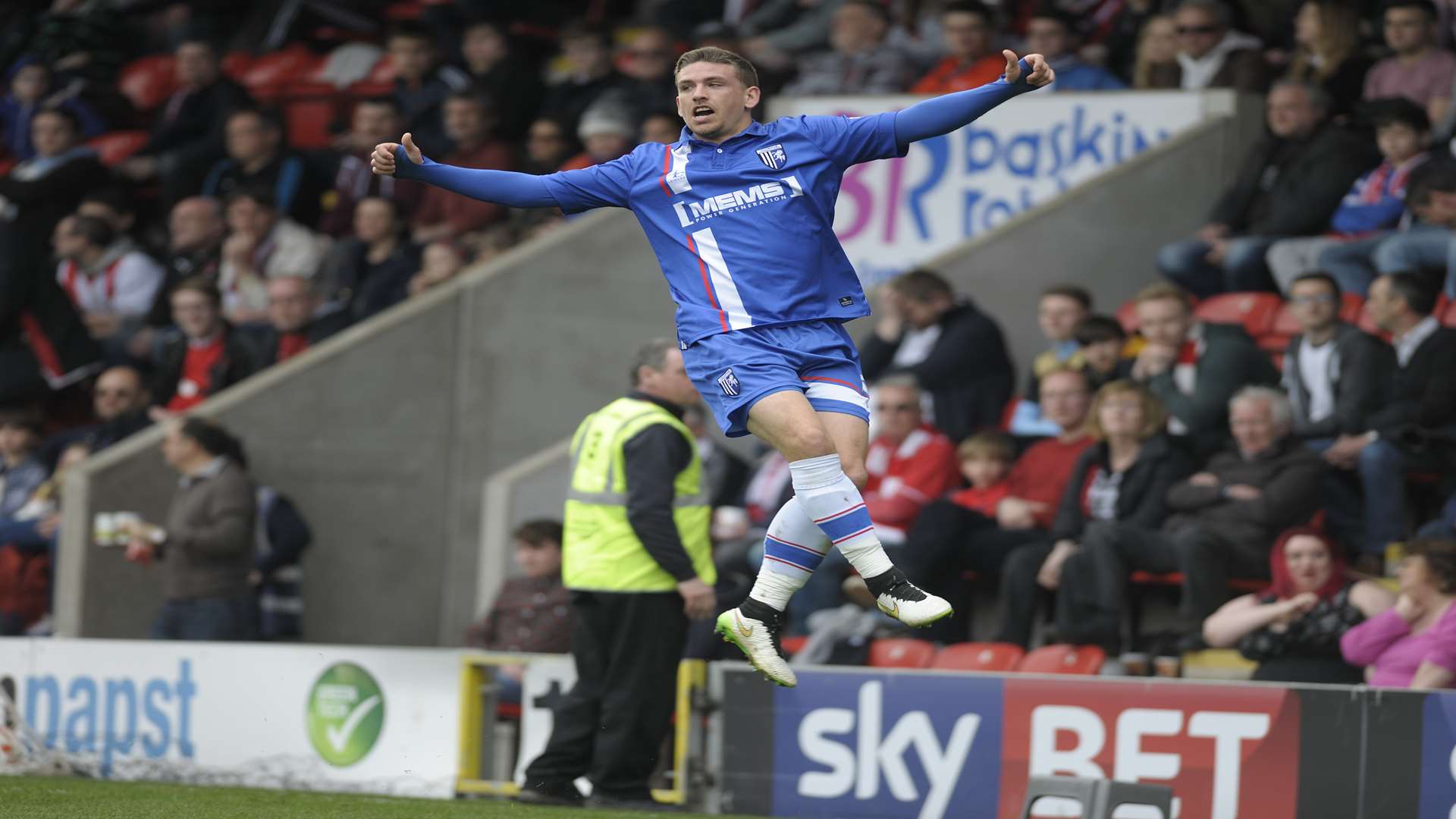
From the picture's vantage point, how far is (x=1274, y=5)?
12070 mm

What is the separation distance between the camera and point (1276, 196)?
10.6 m

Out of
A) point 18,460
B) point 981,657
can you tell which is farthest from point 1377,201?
point 18,460

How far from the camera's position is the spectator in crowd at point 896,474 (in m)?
9.58

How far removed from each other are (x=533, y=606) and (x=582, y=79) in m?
5.23

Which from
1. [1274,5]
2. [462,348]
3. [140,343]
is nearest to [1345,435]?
[1274,5]

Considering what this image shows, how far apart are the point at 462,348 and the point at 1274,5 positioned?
4998mm

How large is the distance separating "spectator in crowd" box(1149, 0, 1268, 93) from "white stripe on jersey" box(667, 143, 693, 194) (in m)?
5.70

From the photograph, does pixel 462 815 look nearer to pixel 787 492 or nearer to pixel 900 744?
pixel 900 744

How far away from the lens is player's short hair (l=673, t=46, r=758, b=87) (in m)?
6.44

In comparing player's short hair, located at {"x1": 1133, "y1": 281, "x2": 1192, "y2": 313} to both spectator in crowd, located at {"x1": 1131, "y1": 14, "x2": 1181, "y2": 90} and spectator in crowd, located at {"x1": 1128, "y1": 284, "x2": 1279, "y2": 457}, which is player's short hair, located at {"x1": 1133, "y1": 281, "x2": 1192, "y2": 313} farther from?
spectator in crowd, located at {"x1": 1131, "y1": 14, "x2": 1181, "y2": 90}

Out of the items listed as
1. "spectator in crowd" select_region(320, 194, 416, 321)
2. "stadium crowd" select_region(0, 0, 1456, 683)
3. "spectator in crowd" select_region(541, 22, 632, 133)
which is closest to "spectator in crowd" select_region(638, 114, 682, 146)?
"stadium crowd" select_region(0, 0, 1456, 683)

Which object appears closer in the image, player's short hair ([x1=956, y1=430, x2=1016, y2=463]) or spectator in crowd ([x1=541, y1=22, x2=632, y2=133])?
player's short hair ([x1=956, y1=430, x2=1016, y2=463])

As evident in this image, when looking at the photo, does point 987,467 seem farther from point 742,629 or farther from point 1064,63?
point 742,629

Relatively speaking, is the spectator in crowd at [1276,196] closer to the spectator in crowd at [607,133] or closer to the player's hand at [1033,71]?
Answer: the spectator in crowd at [607,133]
